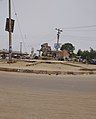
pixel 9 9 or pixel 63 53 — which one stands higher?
pixel 9 9

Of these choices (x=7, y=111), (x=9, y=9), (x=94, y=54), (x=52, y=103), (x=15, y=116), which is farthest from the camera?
(x=94, y=54)

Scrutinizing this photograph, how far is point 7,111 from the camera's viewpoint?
24.5 ft

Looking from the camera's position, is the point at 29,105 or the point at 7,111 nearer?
the point at 7,111

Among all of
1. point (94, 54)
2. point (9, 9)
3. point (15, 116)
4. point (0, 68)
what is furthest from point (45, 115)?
point (94, 54)

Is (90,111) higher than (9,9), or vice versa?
(9,9)

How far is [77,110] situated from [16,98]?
2227 mm

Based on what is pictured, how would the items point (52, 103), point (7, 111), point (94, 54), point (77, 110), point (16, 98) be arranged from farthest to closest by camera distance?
point (94, 54), point (16, 98), point (52, 103), point (77, 110), point (7, 111)

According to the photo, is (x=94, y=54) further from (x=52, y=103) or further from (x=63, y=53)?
(x=52, y=103)

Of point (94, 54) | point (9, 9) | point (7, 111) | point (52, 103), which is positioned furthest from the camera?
point (94, 54)

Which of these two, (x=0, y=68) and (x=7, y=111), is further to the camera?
(x=0, y=68)

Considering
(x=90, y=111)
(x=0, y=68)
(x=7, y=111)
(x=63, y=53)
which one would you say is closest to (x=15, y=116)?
(x=7, y=111)

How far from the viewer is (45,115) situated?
714 cm

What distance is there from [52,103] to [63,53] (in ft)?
178

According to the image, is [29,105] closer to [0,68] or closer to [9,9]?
[0,68]
